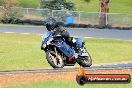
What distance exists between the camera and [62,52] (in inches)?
354

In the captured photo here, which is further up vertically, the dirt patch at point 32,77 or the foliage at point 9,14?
the dirt patch at point 32,77

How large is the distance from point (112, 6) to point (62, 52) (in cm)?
8233

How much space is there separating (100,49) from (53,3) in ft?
127

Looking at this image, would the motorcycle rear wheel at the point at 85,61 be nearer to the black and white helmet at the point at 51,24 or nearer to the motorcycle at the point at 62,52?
the motorcycle at the point at 62,52

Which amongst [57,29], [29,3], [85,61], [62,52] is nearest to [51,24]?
[57,29]

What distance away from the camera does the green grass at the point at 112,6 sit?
277ft

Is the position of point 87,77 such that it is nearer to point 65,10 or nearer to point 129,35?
point 129,35

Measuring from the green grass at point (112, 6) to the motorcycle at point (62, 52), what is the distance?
7315cm

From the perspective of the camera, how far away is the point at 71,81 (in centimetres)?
1287

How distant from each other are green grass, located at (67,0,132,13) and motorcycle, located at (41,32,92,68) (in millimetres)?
73153

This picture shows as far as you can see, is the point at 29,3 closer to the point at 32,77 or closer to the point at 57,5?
the point at 57,5

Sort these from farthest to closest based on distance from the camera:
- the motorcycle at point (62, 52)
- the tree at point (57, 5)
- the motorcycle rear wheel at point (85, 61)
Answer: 1. the tree at point (57, 5)
2. the motorcycle rear wheel at point (85, 61)
3. the motorcycle at point (62, 52)

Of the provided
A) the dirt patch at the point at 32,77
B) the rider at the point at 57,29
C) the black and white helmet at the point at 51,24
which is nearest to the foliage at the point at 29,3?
the dirt patch at the point at 32,77

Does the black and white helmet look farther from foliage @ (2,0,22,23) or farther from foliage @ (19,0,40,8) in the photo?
foliage @ (19,0,40,8)
